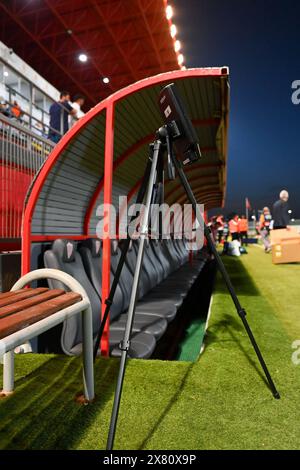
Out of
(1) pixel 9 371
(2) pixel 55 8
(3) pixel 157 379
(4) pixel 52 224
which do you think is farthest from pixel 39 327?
(2) pixel 55 8

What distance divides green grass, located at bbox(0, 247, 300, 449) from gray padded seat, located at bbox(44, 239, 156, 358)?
0.40 ft

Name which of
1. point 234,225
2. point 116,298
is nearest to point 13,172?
point 116,298

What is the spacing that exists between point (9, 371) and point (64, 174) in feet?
A: 6.66

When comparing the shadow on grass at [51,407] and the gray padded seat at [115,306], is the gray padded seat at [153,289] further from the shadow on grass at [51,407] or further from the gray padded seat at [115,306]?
the shadow on grass at [51,407]

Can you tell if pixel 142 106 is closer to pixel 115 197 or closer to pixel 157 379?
pixel 115 197

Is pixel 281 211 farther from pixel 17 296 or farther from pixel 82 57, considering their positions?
pixel 82 57

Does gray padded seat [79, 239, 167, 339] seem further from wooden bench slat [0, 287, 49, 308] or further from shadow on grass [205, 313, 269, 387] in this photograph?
wooden bench slat [0, 287, 49, 308]

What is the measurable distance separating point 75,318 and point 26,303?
38.6 inches

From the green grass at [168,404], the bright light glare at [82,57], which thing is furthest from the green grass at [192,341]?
the bright light glare at [82,57]

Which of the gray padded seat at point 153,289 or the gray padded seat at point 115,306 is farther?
the gray padded seat at point 153,289

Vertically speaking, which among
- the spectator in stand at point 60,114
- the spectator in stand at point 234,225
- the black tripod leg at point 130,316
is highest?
the spectator in stand at point 60,114

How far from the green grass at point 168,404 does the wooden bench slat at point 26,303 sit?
0.61 m

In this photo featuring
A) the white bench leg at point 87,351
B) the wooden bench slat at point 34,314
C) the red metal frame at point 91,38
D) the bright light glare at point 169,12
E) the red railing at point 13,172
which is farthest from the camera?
the bright light glare at point 169,12

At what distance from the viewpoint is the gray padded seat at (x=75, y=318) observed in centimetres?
242
